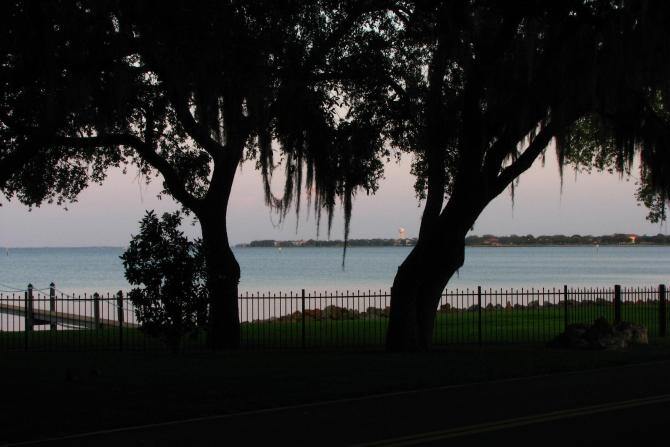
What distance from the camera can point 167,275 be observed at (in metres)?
17.3

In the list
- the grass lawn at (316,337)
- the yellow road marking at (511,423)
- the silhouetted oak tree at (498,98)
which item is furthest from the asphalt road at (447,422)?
the grass lawn at (316,337)

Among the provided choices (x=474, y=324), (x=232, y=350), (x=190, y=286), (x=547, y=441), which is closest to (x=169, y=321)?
(x=190, y=286)

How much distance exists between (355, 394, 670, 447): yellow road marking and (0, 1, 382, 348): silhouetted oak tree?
21.2 ft

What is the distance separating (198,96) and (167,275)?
453 centimetres

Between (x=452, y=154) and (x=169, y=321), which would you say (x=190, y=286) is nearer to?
(x=169, y=321)

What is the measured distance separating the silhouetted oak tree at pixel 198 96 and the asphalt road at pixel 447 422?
5310mm

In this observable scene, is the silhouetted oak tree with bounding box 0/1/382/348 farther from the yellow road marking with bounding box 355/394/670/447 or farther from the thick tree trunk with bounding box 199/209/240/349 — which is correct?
the yellow road marking with bounding box 355/394/670/447

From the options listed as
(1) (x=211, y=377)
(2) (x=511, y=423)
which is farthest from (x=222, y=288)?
(2) (x=511, y=423)

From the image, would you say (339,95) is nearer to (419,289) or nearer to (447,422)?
(419,289)

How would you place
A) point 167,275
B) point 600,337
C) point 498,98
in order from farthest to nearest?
point 600,337 < point 167,275 < point 498,98

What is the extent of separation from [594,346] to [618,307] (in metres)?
5.41

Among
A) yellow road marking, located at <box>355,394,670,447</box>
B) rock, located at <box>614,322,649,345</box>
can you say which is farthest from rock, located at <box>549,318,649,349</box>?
yellow road marking, located at <box>355,394,670,447</box>

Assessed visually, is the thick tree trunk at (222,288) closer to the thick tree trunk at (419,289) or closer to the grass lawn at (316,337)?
the grass lawn at (316,337)

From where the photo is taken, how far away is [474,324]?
95.9 feet
